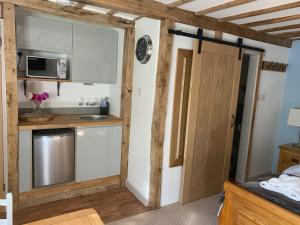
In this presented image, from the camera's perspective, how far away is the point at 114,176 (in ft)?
10.8

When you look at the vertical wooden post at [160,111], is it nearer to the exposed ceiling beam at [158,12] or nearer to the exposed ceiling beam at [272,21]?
the exposed ceiling beam at [158,12]

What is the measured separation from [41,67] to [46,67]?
59mm

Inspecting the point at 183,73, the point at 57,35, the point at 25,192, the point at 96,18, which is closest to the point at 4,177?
the point at 25,192

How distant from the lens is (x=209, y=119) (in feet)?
9.73

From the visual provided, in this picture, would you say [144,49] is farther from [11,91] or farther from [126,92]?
[11,91]

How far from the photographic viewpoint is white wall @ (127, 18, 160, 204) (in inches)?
108

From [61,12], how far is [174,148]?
207 centimetres

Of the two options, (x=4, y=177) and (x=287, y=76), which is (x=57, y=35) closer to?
(x=4, y=177)

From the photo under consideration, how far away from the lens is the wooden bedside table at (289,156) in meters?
3.16

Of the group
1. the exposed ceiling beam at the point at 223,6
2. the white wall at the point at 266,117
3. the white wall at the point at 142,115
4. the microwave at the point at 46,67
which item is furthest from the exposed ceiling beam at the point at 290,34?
the microwave at the point at 46,67

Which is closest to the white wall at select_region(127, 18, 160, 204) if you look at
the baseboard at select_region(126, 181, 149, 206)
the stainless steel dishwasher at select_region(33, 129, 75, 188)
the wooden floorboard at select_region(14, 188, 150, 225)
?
the baseboard at select_region(126, 181, 149, 206)

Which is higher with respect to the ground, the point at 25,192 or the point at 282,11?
the point at 282,11

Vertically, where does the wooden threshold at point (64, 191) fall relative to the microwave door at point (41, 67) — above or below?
below

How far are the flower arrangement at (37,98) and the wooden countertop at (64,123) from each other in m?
0.25
